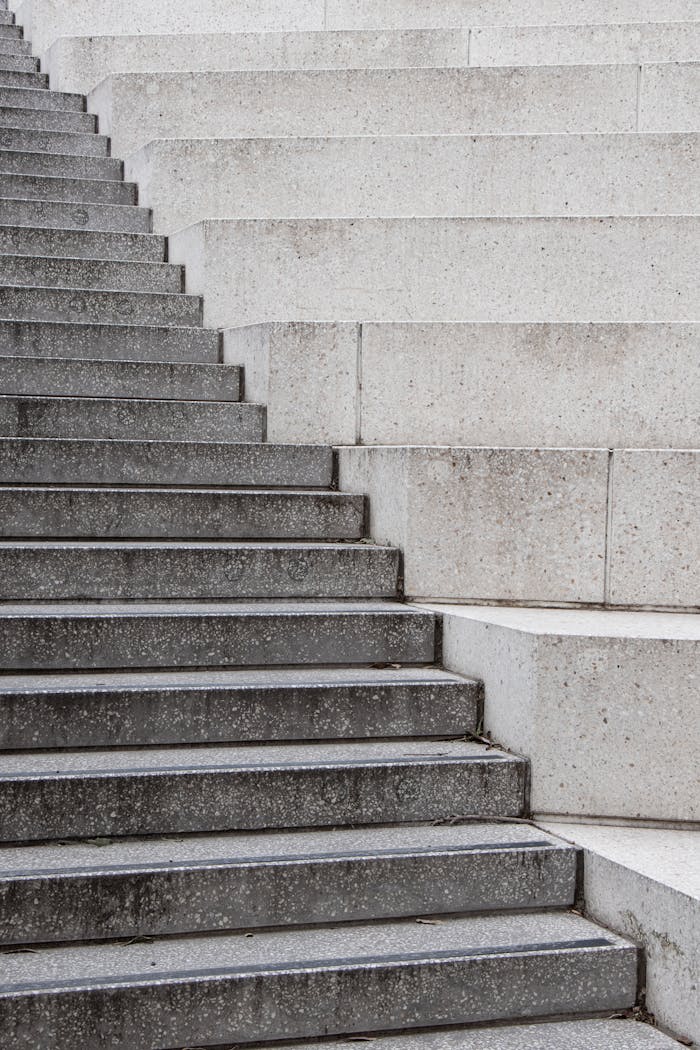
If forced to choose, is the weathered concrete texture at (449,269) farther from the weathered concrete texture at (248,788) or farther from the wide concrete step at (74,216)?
the weathered concrete texture at (248,788)

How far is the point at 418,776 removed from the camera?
3.48 metres

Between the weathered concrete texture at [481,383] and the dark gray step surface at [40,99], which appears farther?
the dark gray step surface at [40,99]


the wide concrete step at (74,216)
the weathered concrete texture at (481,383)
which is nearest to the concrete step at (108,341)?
the weathered concrete texture at (481,383)

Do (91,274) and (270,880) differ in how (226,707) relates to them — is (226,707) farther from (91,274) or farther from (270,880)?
(91,274)

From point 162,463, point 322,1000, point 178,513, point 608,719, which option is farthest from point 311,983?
point 162,463

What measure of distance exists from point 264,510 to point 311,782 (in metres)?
1.40

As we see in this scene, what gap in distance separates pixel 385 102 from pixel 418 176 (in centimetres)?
96

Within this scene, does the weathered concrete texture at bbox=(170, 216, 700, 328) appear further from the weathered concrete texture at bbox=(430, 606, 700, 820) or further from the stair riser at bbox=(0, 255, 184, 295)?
the weathered concrete texture at bbox=(430, 606, 700, 820)

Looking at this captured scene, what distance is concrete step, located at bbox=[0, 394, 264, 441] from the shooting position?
473cm

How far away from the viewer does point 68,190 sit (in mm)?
6578

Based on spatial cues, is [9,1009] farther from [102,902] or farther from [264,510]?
[264,510]

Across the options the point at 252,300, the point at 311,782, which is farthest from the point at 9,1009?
the point at 252,300

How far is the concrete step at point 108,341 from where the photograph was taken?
17.0 feet

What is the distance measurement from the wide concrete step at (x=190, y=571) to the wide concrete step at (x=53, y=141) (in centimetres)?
371
